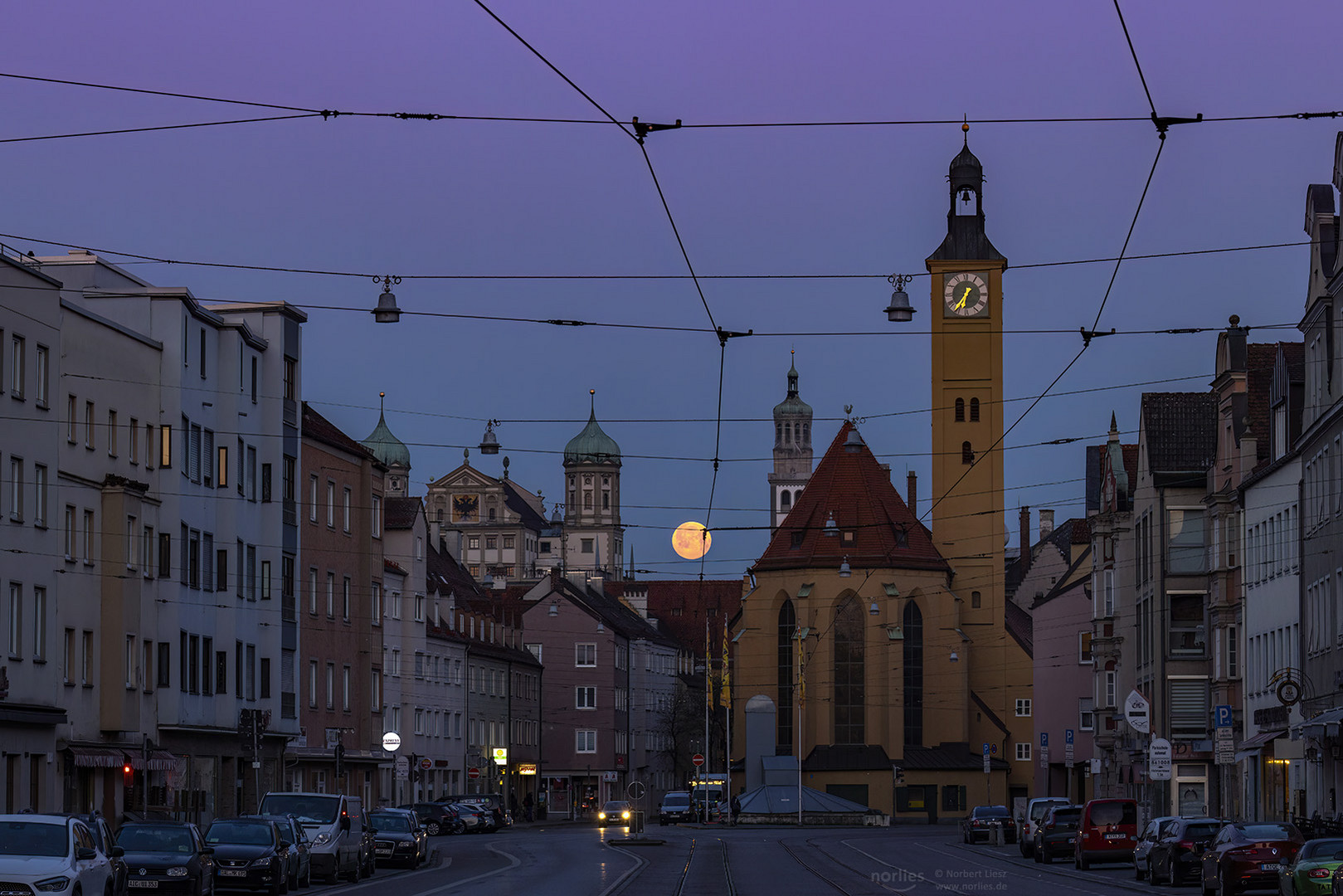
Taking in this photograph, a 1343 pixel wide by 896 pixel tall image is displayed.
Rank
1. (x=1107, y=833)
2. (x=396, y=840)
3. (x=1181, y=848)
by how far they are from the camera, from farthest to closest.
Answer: (x=396, y=840), (x=1107, y=833), (x=1181, y=848)

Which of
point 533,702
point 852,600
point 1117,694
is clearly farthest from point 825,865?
point 533,702

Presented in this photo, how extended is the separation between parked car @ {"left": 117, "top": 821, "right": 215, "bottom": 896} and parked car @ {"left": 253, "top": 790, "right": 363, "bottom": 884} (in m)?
8.30

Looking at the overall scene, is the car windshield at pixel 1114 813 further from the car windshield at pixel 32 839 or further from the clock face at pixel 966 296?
the clock face at pixel 966 296

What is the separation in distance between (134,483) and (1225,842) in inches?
1105

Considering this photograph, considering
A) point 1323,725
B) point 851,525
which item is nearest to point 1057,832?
point 1323,725

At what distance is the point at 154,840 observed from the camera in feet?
93.9

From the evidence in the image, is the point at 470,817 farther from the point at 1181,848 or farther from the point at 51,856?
the point at 51,856

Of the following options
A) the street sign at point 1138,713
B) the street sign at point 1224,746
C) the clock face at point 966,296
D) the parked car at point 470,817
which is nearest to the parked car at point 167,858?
the street sign at point 1224,746

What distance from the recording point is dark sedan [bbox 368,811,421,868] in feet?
150

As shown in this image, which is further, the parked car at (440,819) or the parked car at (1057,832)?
the parked car at (440,819)

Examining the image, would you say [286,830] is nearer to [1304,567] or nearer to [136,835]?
[136,835]

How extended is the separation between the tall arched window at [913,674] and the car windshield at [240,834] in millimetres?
79078

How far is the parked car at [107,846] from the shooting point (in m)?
24.4

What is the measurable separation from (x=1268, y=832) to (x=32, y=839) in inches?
696
